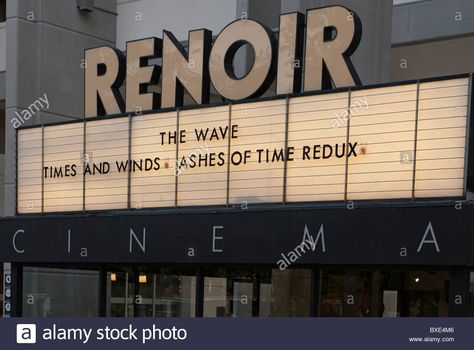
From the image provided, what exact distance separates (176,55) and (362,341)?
6288 mm

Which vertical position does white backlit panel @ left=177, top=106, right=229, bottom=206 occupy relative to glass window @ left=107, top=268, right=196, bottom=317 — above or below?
above

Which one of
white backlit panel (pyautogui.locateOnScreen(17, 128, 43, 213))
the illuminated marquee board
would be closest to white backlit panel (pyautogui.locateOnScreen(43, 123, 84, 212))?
the illuminated marquee board

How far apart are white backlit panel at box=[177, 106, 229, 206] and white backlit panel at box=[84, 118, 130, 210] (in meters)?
1.22

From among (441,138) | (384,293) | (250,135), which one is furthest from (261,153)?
(441,138)

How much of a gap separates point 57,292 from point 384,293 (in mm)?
10160

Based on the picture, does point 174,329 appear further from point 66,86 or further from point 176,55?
point 66,86

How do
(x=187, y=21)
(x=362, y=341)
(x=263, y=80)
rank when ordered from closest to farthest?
(x=362, y=341), (x=263, y=80), (x=187, y=21)

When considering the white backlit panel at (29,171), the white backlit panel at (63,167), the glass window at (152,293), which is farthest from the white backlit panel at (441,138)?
the white backlit panel at (29,171)

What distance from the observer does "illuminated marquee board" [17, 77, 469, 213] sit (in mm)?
11375

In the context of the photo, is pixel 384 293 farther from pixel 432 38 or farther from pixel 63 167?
pixel 432 38

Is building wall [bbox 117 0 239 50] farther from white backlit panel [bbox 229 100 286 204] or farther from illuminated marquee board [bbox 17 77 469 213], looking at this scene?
white backlit panel [bbox 229 100 286 204]

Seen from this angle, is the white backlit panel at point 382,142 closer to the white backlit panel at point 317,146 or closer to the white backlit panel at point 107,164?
the white backlit panel at point 317,146

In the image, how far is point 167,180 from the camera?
46.2 ft

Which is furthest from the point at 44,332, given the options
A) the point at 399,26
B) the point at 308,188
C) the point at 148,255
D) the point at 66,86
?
the point at 66,86
